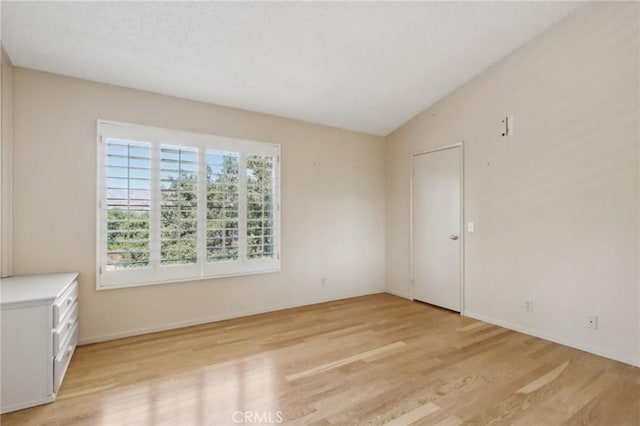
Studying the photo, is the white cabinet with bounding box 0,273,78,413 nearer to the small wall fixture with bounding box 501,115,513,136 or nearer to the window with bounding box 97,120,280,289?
the window with bounding box 97,120,280,289

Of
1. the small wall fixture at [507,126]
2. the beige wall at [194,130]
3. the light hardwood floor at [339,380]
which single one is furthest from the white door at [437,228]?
→ the light hardwood floor at [339,380]

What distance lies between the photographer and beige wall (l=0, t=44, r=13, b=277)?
99.9 inches


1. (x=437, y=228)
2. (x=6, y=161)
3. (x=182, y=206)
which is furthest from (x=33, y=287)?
(x=437, y=228)

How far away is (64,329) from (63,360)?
23 cm

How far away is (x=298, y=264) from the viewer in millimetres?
4223

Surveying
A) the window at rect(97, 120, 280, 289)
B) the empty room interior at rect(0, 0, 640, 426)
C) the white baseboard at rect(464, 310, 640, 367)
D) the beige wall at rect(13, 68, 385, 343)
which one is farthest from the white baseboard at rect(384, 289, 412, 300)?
the window at rect(97, 120, 280, 289)

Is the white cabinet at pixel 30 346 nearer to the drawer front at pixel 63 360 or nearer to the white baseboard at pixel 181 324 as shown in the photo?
the drawer front at pixel 63 360

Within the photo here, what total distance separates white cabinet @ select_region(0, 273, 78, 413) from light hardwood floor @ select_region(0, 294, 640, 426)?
0.11 m

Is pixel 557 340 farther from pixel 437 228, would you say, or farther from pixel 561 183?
pixel 437 228

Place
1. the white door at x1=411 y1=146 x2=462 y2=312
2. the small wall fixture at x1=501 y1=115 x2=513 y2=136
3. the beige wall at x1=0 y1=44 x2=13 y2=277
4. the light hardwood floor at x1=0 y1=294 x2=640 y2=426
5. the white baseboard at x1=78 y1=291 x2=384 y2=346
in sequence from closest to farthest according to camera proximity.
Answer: the light hardwood floor at x1=0 y1=294 x2=640 y2=426 < the beige wall at x1=0 y1=44 x2=13 y2=277 < the white baseboard at x1=78 y1=291 x2=384 y2=346 < the small wall fixture at x1=501 y1=115 x2=513 y2=136 < the white door at x1=411 y1=146 x2=462 y2=312

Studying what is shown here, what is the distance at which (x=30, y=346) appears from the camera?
203 centimetres

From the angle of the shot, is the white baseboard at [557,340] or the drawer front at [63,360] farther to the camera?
the white baseboard at [557,340]

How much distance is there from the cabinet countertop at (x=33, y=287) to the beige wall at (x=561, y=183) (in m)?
4.08

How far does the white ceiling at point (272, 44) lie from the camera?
7.66ft
